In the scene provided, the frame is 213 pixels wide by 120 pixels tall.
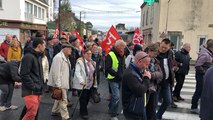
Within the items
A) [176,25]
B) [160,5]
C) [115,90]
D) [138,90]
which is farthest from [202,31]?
[138,90]

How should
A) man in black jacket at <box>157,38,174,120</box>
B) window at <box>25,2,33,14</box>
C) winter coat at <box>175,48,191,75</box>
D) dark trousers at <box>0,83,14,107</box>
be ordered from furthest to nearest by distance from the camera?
window at <box>25,2,33,14</box>, winter coat at <box>175,48,191,75</box>, dark trousers at <box>0,83,14,107</box>, man in black jacket at <box>157,38,174,120</box>

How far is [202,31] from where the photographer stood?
84.3 ft

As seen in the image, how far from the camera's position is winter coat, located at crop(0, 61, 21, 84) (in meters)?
5.48

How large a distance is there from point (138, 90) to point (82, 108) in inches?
99.9

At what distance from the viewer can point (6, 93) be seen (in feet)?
19.5

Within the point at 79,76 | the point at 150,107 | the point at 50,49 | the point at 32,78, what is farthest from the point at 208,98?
the point at 50,49

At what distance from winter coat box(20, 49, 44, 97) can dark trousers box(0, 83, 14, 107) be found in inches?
71.3

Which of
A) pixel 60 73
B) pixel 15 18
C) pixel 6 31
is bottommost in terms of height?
pixel 60 73

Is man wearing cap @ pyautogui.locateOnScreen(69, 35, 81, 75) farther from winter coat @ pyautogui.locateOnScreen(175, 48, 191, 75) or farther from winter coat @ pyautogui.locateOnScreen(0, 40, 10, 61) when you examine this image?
winter coat @ pyautogui.locateOnScreen(0, 40, 10, 61)

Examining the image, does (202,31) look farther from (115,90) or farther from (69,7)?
(69,7)

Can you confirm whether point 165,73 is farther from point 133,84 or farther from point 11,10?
point 11,10

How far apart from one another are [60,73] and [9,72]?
1.33 metres

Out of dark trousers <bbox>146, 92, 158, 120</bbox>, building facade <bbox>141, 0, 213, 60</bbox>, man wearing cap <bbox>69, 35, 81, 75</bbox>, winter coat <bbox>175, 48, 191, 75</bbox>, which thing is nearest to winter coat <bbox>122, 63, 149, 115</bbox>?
dark trousers <bbox>146, 92, 158, 120</bbox>

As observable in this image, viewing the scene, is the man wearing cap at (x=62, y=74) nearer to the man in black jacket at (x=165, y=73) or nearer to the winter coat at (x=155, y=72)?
the winter coat at (x=155, y=72)
